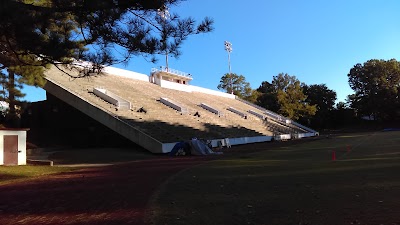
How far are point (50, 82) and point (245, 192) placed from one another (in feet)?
94.9

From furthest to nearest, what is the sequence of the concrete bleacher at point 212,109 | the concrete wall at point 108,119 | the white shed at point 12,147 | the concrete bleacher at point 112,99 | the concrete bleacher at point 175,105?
1. the concrete bleacher at point 212,109
2. the concrete bleacher at point 175,105
3. the concrete bleacher at point 112,99
4. the concrete wall at point 108,119
5. the white shed at point 12,147

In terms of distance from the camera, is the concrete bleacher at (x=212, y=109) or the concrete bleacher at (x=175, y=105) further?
the concrete bleacher at (x=212, y=109)

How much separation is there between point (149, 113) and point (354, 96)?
84708 mm

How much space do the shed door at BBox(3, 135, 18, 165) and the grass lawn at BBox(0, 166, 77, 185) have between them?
1.45 meters

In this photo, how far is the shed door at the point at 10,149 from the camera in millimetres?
22619

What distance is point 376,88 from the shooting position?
338ft

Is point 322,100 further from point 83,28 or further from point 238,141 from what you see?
point 83,28

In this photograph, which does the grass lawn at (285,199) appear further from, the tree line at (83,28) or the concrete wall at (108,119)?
the concrete wall at (108,119)

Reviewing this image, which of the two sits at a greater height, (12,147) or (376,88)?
(376,88)

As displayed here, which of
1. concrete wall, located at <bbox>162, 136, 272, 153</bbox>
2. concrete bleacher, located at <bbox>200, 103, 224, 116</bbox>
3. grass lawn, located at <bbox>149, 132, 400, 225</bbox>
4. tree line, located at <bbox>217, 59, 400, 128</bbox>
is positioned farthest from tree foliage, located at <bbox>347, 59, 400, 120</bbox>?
grass lawn, located at <bbox>149, 132, 400, 225</bbox>

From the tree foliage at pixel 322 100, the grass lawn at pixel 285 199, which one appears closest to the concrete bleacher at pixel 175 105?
the grass lawn at pixel 285 199

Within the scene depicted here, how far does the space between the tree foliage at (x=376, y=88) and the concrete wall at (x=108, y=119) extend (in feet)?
267

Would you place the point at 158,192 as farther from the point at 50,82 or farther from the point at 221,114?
the point at 221,114

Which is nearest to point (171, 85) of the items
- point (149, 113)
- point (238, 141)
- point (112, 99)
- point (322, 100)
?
point (238, 141)
